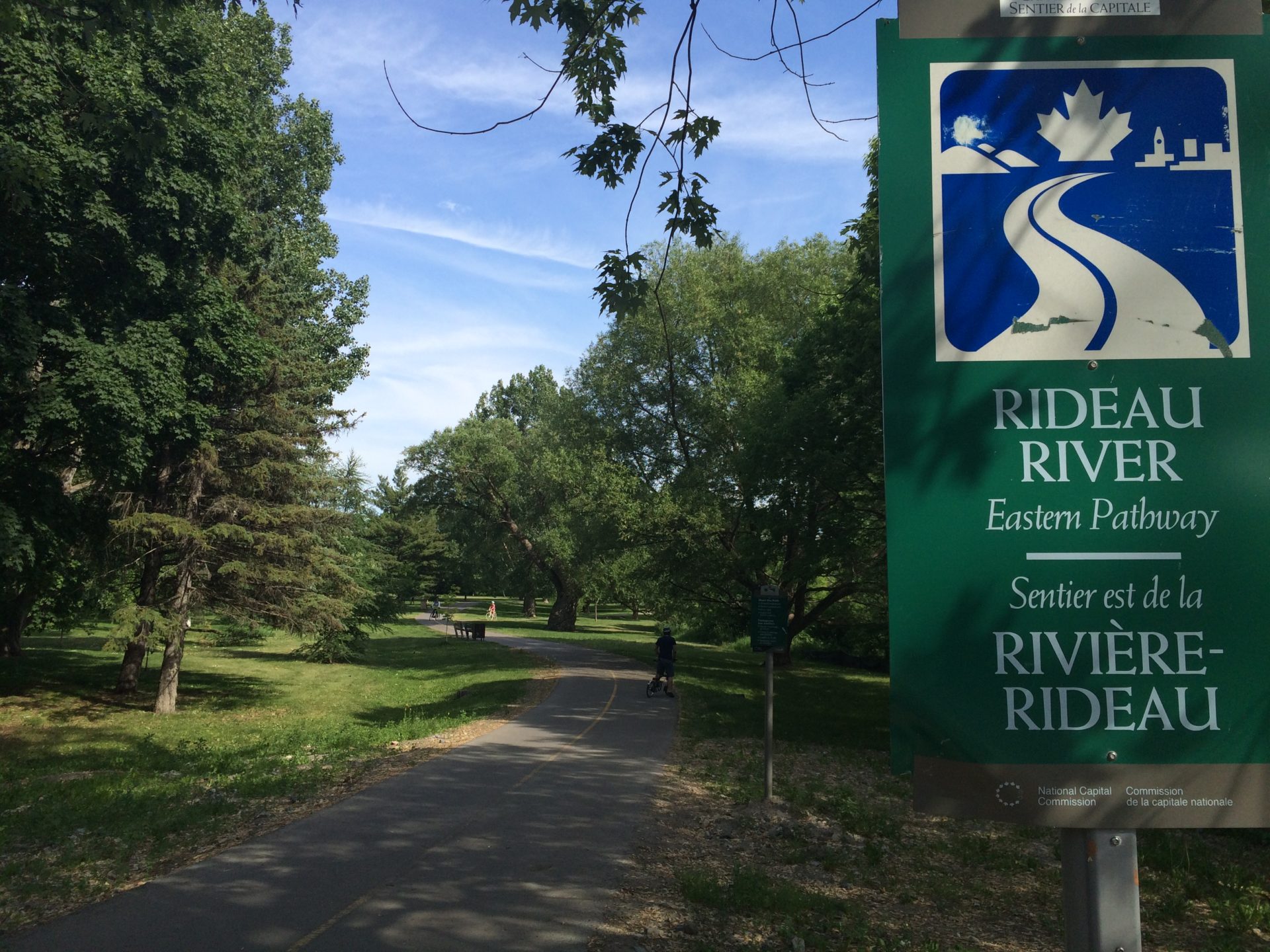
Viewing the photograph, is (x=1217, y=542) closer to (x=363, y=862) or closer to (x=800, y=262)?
(x=363, y=862)

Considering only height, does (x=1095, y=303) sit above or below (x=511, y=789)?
above

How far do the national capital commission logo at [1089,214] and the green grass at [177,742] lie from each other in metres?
7.47

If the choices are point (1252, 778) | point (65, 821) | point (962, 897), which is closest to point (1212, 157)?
point (1252, 778)

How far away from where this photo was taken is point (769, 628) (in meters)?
11.5

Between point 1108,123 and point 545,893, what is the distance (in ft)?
21.1

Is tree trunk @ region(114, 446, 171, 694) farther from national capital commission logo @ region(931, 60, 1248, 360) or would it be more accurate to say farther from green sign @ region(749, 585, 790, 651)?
national capital commission logo @ region(931, 60, 1248, 360)

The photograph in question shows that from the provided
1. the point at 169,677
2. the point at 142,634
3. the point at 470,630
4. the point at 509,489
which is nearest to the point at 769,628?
the point at 142,634

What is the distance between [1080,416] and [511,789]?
9498 mm

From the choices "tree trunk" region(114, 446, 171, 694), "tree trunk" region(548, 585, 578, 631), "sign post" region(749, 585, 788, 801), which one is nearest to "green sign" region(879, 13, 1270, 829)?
"sign post" region(749, 585, 788, 801)

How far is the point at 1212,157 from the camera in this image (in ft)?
7.34

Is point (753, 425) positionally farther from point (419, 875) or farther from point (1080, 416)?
point (1080, 416)

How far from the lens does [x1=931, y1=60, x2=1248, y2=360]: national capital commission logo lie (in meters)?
2.21

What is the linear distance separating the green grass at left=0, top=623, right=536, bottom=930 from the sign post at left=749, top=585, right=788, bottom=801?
543 centimetres

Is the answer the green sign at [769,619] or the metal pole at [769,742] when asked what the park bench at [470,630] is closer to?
the metal pole at [769,742]
